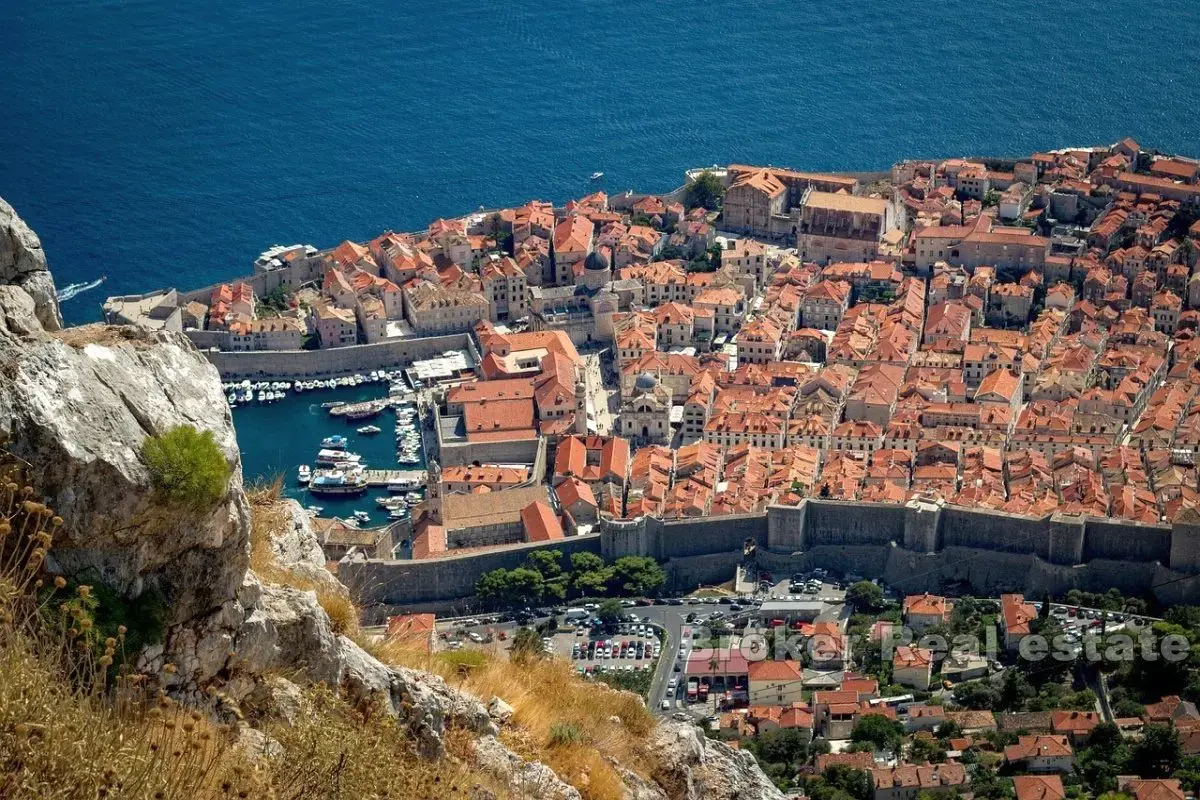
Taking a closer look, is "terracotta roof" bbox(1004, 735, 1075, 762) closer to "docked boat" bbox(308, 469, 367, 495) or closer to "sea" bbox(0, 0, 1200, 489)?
"docked boat" bbox(308, 469, 367, 495)

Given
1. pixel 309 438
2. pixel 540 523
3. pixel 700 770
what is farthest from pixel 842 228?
pixel 700 770

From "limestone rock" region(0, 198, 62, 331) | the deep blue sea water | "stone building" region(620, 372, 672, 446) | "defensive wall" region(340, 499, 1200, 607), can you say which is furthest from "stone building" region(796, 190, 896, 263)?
"limestone rock" region(0, 198, 62, 331)

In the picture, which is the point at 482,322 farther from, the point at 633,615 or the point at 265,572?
the point at 265,572

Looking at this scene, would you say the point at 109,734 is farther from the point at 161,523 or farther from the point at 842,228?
the point at 842,228

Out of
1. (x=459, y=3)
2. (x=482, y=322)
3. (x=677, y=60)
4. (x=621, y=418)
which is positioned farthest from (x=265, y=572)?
(x=459, y=3)

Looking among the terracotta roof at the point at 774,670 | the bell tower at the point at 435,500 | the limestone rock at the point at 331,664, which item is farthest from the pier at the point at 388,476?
the limestone rock at the point at 331,664
